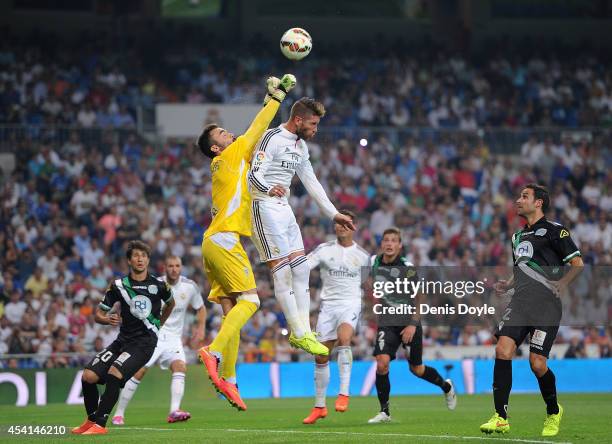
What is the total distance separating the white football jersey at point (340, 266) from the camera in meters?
16.3

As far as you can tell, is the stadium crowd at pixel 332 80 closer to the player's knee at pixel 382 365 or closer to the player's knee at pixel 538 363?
the player's knee at pixel 382 365

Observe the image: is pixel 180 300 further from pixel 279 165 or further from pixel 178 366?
pixel 279 165

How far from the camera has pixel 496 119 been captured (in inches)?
1294

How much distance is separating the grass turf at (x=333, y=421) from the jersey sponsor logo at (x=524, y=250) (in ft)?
5.81

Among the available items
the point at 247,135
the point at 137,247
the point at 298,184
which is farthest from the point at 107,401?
the point at 298,184

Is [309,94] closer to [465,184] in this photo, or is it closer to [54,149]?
[465,184]

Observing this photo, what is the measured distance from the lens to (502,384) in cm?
1146

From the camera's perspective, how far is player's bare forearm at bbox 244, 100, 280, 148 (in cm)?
1133

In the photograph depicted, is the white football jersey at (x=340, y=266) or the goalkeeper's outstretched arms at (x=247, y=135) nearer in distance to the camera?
the goalkeeper's outstretched arms at (x=247, y=135)

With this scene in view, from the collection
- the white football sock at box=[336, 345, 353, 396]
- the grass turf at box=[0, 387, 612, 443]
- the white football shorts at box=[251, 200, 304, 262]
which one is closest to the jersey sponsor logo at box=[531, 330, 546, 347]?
the grass turf at box=[0, 387, 612, 443]

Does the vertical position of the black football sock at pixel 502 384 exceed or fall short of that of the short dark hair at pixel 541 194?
it falls short

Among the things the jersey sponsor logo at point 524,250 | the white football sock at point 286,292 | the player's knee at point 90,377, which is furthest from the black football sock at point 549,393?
the player's knee at point 90,377

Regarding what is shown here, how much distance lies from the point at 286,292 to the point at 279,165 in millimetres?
1273

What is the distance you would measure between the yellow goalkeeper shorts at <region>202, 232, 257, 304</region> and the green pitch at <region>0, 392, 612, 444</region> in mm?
1515
